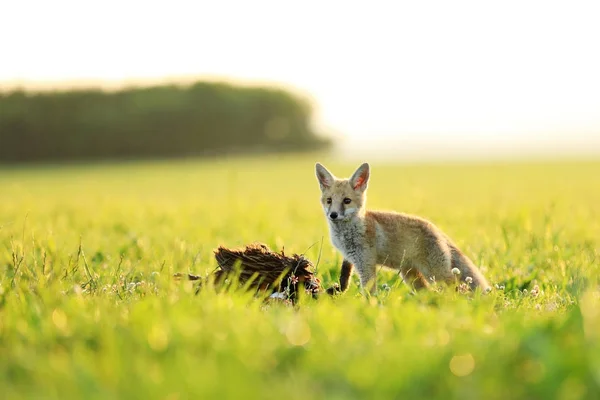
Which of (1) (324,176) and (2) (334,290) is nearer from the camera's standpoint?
(2) (334,290)

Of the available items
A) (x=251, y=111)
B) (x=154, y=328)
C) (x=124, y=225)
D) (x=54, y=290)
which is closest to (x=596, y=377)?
(x=154, y=328)

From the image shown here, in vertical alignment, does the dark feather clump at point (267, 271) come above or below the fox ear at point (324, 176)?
below

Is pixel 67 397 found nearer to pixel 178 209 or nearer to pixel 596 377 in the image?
pixel 596 377

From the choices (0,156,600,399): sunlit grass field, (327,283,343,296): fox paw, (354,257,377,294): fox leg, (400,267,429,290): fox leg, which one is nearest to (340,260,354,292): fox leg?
(354,257,377,294): fox leg

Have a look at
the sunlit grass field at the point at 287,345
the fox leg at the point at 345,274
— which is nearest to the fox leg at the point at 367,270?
the fox leg at the point at 345,274

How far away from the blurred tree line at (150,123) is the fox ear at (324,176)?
166ft

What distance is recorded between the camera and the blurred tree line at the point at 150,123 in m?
54.3

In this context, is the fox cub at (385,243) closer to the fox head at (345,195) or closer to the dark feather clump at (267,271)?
the fox head at (345,195)

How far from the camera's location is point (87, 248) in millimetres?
9008

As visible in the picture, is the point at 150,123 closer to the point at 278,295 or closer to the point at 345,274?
the point at 345,274

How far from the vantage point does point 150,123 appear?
55875 millimetres

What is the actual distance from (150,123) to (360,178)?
51206mm

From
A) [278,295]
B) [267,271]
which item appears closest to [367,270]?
[267,271]

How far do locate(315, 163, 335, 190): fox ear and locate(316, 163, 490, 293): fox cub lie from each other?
0.09 m
